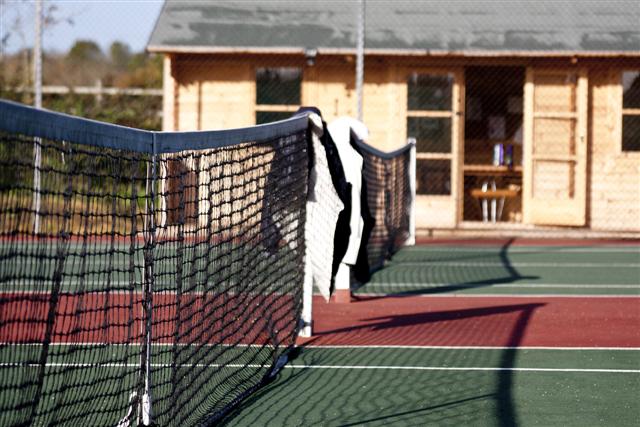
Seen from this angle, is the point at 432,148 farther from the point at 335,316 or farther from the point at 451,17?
the point at 335,316

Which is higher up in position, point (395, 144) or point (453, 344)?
point (395, 144)

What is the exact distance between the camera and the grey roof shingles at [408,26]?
1956 centimetres

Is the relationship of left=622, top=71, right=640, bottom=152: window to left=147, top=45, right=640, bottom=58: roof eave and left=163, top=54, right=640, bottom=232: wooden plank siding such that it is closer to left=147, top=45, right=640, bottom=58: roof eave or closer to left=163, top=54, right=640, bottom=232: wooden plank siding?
left=163, top=54, right=640, bottom=232: wooden plank siding

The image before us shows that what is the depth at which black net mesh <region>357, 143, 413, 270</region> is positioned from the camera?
14.9m

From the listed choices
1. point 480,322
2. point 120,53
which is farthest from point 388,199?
point 120,53

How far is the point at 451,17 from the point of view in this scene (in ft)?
67.4

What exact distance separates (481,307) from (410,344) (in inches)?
95.0

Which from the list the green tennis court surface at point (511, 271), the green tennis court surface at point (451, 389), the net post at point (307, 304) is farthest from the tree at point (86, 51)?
the green tennis court surface at point (451, 389)

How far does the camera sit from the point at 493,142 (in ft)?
76.6

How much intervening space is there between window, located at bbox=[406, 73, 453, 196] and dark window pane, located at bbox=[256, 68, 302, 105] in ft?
6.31

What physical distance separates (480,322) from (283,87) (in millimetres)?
11068

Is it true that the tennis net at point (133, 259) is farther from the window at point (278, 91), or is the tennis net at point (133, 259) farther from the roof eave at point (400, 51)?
the window at point (278, 91)

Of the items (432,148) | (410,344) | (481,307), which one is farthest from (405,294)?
(432,148)

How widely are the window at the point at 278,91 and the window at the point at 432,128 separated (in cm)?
195
